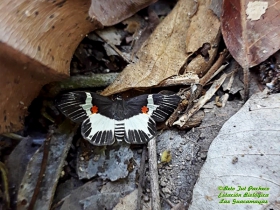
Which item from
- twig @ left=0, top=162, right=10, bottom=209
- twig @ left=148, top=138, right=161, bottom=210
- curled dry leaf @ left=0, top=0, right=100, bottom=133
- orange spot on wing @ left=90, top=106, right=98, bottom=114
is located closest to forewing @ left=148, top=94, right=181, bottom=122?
twig @ left=148, top=138, right=161, bottom=210

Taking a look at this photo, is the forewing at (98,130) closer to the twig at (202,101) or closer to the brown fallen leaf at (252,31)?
the twig at (202,101)

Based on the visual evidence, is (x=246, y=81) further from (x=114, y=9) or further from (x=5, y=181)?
(x=5, y=181)

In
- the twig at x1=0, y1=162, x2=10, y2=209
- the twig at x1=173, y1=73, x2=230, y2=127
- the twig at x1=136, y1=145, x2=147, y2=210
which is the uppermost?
the twig at x1=173, y1=73, x2=230, y2=127

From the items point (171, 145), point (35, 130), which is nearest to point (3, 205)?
point (35, 130)

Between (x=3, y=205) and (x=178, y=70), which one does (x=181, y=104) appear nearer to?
(x=178, y=70)

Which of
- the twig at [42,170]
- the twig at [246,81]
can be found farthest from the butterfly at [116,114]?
the twig at [246,81]

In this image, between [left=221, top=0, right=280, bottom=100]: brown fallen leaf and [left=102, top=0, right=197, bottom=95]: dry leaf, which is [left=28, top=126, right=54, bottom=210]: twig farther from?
[left=221, top=0, right=280, bottom=100]: brown fallen leaf
